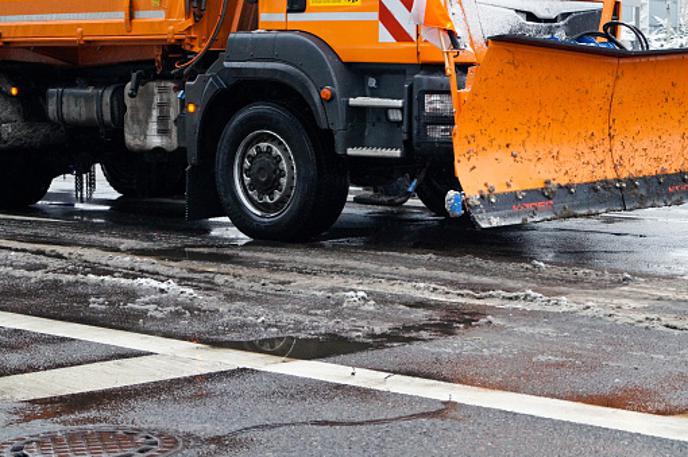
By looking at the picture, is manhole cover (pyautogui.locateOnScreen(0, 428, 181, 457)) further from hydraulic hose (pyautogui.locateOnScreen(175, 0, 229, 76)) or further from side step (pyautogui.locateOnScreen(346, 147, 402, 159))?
hydraulic hose (pyautogui.locateOnScreen(175, 0, 229, 76))

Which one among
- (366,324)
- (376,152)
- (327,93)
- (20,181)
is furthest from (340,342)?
(20,181)

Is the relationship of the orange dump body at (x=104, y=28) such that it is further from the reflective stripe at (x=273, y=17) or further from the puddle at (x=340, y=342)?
the puddle at (x=340, y=342)

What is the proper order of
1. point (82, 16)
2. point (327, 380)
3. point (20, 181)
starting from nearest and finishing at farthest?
point (327, 380), point (82, 16), point (20, 181)

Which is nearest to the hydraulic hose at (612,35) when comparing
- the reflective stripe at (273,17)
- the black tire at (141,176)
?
the reflective stripe at (273,17)

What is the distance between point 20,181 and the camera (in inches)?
514

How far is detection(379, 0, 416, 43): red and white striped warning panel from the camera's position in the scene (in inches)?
367

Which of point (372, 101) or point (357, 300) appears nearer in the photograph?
point (357, 300)

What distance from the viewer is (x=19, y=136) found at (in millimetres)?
12352

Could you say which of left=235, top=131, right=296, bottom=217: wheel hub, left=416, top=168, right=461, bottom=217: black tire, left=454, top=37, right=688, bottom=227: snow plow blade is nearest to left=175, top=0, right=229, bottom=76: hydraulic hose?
left=235, top=131, right=296, bottom=217: wheel hub

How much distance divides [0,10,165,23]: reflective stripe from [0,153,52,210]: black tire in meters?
1.49

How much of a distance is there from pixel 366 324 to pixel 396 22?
3.26m

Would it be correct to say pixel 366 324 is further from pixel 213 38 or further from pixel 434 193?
pixel 434 193

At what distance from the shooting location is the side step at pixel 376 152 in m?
9.43

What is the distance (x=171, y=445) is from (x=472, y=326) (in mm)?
2402
